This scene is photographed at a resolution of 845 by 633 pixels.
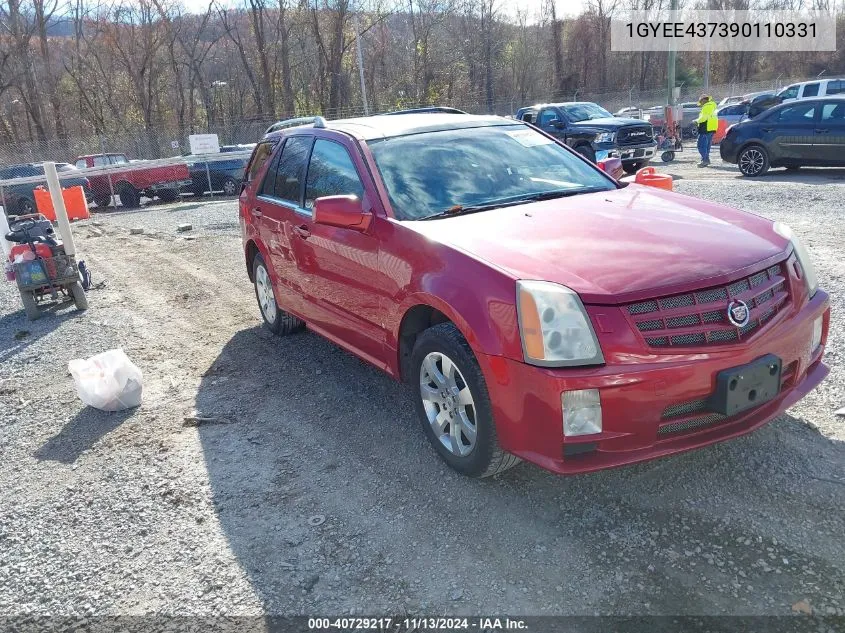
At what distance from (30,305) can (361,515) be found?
5.80 metres

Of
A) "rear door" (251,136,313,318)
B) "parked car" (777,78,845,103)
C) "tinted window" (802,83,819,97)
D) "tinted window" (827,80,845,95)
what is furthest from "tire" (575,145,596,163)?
"rear door" (251,136,313,318)

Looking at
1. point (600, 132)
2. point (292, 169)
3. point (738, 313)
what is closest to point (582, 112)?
point (600, 132)

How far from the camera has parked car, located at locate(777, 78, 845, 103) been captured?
2231cm

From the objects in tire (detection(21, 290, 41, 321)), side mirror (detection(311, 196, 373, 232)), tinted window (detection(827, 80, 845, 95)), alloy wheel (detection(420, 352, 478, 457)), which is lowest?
tire (detection(21, 290, 41, 321))

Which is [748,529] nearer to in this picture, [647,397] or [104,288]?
[647,397]

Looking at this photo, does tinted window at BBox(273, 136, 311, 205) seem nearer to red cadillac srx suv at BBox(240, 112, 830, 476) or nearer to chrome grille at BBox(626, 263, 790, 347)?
red cadillac srx suv at BBox(240, 112, 830, 476)

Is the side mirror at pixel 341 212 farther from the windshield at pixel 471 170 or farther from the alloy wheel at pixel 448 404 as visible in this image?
the alloy wheel at pixel 448 404

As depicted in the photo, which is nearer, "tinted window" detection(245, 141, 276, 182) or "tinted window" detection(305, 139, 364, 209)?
"tinted window" detection(305, 139, 364, 209)

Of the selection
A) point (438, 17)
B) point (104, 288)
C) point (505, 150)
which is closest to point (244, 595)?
point (505, 150)

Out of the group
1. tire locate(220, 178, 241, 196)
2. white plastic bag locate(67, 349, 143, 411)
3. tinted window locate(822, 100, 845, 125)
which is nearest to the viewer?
white plastic bag locate(67, 349, 143, 411)

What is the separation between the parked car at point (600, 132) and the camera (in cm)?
1681

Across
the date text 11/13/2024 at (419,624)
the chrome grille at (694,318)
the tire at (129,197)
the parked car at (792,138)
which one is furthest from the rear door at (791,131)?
the tire at (129,197)

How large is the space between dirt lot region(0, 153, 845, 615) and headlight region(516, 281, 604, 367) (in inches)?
31.3

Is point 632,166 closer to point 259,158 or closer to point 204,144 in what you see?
point 259,158
